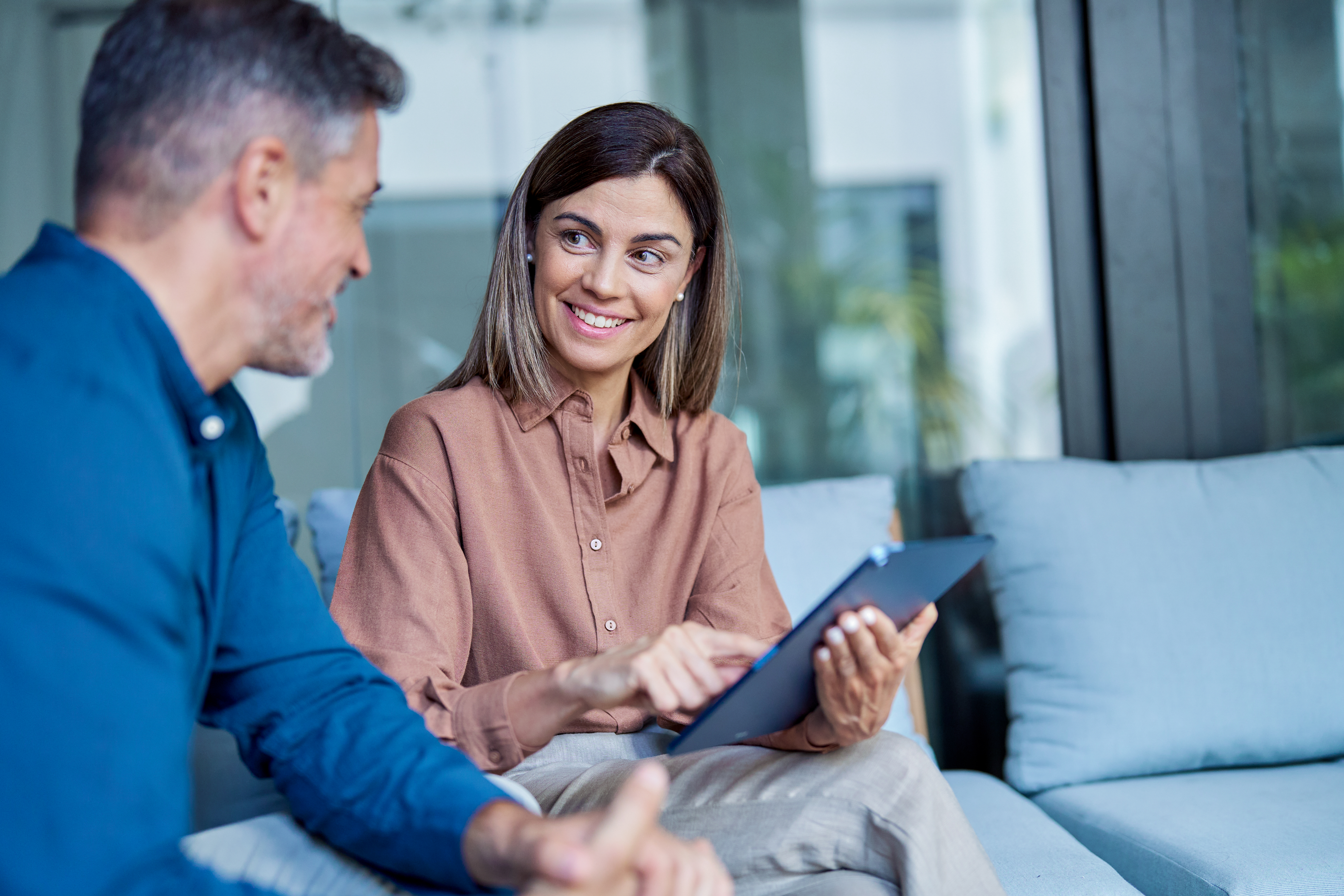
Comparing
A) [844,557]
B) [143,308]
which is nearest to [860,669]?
[143,308]

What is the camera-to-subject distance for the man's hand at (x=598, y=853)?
694 millimetres

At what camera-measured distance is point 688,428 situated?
165cm

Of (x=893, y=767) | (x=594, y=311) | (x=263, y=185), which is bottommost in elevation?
(x=893, y=767)

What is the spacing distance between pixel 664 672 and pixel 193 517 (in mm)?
453

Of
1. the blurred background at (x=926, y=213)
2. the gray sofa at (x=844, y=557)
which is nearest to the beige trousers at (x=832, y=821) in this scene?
the gray sofa at (x=844, y=557)

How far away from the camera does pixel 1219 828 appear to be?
59.8 inches

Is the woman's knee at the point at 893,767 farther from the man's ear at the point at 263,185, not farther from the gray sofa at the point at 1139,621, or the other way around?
the man's ear at the point at 263,185

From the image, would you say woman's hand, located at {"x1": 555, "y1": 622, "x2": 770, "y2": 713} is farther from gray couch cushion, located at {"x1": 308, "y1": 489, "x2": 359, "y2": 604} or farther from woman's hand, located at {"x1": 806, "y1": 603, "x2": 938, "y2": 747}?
gray couch cushion, located at {"x1": 308, "y1": 489, "x2": 359, "y2": 604}

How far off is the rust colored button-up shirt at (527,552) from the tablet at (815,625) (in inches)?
4.9

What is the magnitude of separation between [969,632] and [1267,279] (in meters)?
1.00

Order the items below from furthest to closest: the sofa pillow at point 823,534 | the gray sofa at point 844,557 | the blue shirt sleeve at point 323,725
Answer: the sofa pillow at point 823,534
the gray sofa at point 844,557
the blue shirt sleeve at point 323,725

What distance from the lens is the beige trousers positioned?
1.06 meters

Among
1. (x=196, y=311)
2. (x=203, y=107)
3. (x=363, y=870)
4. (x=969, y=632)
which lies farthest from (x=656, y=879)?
(x=969, y=632)

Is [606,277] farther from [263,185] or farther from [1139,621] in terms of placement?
A: [1139,621]
